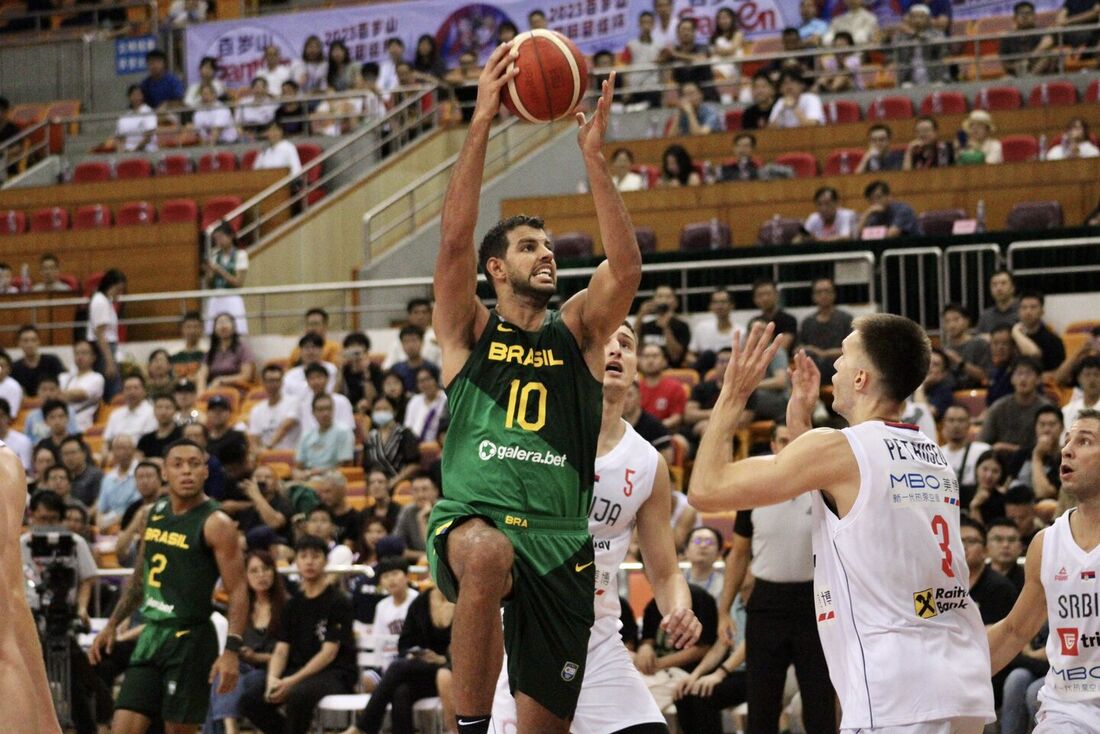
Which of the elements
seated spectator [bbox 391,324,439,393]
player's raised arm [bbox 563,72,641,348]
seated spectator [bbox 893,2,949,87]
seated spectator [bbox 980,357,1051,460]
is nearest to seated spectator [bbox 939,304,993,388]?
seated spectator [bbox 980,357,1051,460]

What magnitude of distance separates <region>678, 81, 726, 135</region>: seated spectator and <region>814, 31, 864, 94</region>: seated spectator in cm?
140

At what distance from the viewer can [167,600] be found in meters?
9.39

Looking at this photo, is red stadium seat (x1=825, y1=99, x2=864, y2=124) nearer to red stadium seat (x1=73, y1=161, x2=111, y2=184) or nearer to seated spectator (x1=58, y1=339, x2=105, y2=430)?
seated spectator (x1=58, y1=339, x2=105, y2=430)

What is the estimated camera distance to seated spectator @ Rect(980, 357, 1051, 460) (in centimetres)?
1249

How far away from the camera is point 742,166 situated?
18156 millimetres

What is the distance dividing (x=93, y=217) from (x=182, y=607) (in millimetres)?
13521

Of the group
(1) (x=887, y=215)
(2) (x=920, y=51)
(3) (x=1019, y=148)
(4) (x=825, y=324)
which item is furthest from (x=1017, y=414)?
(2) (x=920, y=51)

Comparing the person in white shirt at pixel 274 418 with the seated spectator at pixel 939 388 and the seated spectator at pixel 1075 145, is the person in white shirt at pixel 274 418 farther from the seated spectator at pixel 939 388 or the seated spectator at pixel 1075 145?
the seated spectator at pixel 1075 145

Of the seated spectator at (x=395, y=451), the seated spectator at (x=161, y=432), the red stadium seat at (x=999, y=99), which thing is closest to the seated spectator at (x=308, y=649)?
the seated spectator at (x=395, y=451)

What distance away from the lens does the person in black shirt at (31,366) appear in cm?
1828

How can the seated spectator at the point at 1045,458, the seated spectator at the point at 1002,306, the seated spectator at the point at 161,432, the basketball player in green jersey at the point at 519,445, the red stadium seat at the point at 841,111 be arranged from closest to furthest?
the basketball player in green jersey at the point at 519,445, the seated spectator at the point at 1045,458, the seated spectator at the point at 1002,306, the seated spectator at the point at 161,432, the red stadium seat at the point at 841,111

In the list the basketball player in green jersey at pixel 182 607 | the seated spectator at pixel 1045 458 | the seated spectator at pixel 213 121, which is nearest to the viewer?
the basketball player in green jersey at pixel 182 607

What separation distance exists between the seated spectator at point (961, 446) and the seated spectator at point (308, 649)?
4684 mm

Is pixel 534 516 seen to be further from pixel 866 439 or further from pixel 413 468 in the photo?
pixel 413 468
